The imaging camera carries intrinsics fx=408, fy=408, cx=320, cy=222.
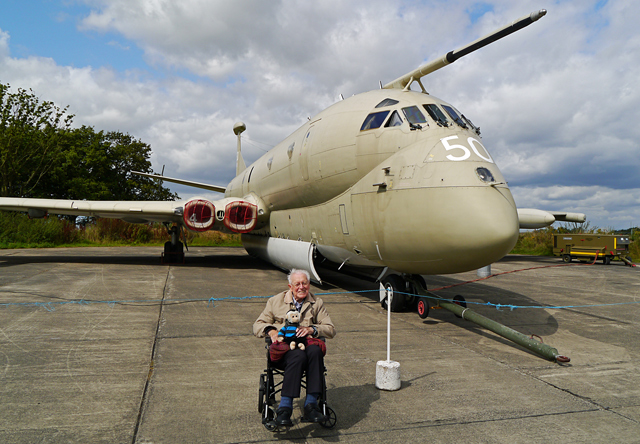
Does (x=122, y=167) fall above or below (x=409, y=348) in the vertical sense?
above

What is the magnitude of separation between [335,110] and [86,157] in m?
40.6

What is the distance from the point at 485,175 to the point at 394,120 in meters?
2.11

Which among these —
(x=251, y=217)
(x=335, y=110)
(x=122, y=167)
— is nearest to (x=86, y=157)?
(x=122, y=167)

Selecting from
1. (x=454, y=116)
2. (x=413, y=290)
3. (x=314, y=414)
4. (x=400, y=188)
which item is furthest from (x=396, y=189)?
(x=314, y=414)

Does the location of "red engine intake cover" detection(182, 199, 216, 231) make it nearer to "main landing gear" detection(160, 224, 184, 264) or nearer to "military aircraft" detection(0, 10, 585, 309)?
"military aircraft" detection(0, 10, 585, 309)

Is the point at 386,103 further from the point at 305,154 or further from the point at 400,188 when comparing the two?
the point at 305,154

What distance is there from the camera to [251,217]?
13.4 m

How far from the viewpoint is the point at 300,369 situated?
3109 millimetres

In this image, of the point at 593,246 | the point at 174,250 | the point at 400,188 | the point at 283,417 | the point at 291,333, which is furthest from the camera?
the point at 593,246

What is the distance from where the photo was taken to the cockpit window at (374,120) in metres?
7.67

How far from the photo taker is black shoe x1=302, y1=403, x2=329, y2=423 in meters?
3.05

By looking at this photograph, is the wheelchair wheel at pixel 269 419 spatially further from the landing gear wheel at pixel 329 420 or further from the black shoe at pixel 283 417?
the landing gear wheel at pixel 329 420

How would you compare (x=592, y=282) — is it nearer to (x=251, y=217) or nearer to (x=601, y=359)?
(x=601, y=359)

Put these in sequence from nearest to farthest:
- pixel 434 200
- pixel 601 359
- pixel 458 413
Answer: pixel 458 413 → pixel 601 359 → pixel 434 200
